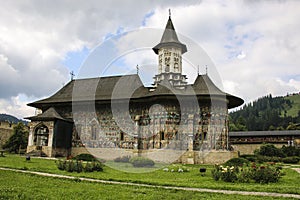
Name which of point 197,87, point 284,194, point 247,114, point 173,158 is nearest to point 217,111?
point 197,87

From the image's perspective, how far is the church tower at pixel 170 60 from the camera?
138 ft

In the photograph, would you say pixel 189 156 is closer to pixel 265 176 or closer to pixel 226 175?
pixel 226 175

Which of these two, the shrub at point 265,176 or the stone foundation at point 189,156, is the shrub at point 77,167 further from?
the stone foundation at point 189,156

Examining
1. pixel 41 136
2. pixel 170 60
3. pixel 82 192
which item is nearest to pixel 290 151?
pixel 170 60

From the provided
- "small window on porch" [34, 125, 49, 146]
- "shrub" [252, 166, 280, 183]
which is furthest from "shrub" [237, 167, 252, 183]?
"small window on porch" [34, 125, 49, 146]

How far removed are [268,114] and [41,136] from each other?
84.3 m

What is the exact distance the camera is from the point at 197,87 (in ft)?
106

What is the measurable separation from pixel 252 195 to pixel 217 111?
20881 mm

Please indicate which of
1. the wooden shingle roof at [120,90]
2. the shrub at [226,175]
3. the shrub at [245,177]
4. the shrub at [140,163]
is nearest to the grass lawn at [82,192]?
the shrub at [226,175]

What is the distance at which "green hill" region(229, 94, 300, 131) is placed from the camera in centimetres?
9262

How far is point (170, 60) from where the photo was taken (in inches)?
1657

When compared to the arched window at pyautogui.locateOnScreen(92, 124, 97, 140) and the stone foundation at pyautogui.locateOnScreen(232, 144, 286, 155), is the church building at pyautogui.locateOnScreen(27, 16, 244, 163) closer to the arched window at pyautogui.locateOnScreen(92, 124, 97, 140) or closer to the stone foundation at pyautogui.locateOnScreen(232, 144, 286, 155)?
the arched window at pyautogui.locateOnScreen(92, 124, 97, 140)

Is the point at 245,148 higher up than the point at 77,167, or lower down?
higher up

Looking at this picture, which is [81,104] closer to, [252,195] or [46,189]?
[46,189]
